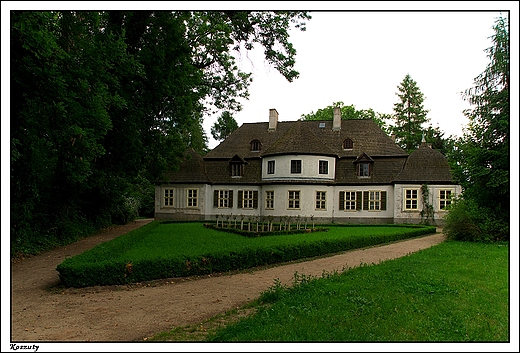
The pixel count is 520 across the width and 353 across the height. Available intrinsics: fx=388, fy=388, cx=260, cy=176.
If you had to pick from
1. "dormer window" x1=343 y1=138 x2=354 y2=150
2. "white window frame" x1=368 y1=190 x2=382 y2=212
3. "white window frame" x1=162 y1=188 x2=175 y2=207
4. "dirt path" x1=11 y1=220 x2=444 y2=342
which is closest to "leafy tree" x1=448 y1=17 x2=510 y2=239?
"dirt path" x1=11 y1=220 x2=444 y2=342

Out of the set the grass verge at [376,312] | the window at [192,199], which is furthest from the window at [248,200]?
the grass verge at [376,312]

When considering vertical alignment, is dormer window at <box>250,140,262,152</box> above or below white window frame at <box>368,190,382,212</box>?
above

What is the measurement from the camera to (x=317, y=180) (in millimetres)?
31234

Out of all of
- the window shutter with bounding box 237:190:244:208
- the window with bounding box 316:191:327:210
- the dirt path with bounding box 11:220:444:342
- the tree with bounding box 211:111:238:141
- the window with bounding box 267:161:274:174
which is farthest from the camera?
the tree with bounding box 211:111:238:141

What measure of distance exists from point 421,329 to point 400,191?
1038 inches

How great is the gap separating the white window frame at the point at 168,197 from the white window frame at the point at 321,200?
41.4 ft

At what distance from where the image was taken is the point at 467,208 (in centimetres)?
1869

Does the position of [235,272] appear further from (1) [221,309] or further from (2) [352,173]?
(2) [352,173]

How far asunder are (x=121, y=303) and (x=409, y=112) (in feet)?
180

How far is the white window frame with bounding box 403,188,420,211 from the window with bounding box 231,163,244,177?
1362cm

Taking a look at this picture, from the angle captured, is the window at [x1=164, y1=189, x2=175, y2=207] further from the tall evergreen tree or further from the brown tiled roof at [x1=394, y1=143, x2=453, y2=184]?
the tall evergreen tree

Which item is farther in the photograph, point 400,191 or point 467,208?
point 400,191

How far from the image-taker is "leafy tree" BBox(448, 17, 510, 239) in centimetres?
1636

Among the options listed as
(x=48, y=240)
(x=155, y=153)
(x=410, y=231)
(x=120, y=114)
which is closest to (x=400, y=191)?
(x=410, y=231)
